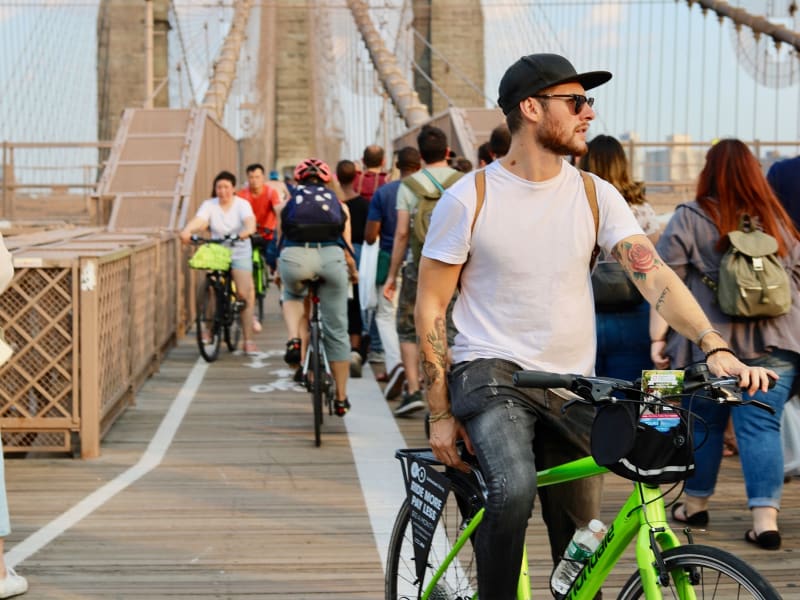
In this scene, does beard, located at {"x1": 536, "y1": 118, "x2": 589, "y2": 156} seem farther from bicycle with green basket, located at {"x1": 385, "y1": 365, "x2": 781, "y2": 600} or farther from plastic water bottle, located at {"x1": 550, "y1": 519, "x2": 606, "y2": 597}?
plastic water bottle, located at {"x1": 550, "y1": 519, "x2": 606, "y2": 597}

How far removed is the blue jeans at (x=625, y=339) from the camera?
245 inches

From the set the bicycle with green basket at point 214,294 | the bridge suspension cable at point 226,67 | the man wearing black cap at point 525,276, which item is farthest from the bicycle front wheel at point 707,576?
the bridge suspension cable at point 226,67

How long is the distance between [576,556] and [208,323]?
9.03 meters

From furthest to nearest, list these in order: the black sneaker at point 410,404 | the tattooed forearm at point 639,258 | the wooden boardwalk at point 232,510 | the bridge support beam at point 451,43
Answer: the bridge support beam at point 451,43 → the black sneaker at point 410,404 → the wooden boardwalk at point 232,510 → the tattooed forearm at point 639,258

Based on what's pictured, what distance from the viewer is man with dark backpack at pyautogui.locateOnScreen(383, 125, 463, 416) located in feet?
25.6

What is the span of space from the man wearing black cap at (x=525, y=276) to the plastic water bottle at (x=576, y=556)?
104 millimetres

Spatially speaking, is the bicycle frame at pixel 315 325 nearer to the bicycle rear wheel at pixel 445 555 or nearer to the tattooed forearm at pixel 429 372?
the bicycle rear wheel at pixel 445 555

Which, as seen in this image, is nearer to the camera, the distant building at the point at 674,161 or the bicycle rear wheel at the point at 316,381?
the bicycle rear wheel at the point at 316,381

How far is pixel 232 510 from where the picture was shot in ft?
20.1

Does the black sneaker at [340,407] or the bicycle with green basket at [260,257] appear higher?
the bicycle with green basket at [260,257]

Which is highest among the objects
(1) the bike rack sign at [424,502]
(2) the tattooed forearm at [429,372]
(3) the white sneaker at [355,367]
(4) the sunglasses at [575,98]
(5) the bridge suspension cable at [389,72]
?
(5) the bridge suspension cable at [389,72]

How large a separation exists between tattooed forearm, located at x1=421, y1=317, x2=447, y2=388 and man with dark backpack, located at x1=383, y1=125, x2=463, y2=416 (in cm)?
434

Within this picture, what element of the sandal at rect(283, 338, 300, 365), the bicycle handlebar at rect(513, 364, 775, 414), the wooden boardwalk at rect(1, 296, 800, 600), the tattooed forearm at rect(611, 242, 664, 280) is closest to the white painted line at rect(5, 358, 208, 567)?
the wooden boardwalk at rect(1, 296, 800, 600)

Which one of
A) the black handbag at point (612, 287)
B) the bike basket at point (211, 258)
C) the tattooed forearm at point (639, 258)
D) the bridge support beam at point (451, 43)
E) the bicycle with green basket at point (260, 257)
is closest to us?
the tattooed forearm at point (639, 258)
